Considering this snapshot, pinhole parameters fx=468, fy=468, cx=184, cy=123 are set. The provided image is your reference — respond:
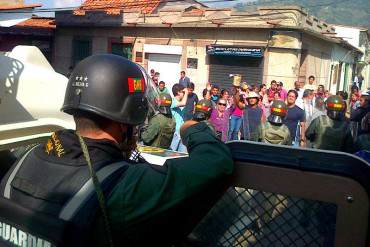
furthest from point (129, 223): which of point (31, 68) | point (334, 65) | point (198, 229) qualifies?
point (334, 65)

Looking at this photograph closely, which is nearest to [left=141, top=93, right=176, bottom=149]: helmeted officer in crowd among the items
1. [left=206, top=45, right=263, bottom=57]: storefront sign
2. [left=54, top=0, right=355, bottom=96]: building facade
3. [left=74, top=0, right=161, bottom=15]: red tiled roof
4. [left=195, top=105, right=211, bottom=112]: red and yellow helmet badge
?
[left=195, top=105, right=211, bottom=112]: red and yellow helmet badge

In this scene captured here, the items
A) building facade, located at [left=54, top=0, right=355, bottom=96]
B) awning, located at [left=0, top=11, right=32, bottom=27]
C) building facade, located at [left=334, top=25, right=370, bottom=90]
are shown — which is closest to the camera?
awning, located at [left=0, top=11, right=32, bottom=27]

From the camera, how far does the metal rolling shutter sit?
680 inches

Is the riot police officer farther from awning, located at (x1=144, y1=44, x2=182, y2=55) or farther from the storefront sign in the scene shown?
awning, located at (x1=144, y1=44, x2=182, y2=55)

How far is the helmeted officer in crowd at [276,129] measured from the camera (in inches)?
247

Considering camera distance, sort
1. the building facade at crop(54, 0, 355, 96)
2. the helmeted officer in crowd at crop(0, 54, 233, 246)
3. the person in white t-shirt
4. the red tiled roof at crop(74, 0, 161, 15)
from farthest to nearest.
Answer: the red tiled roof at crop(74, 0, 161, 15) → the building facade at crop(54, 0, 355, 96) → the person in white t-shirt → the helmeted officer in crowd at crop(0, 54, 233, 246)

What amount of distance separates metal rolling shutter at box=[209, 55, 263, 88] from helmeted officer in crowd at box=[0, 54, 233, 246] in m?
15.8

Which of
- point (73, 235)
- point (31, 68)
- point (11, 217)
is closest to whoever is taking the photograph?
point (73, 235)

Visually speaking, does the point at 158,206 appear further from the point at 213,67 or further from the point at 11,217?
the point at 213,67

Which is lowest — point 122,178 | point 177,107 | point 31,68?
point 177,107

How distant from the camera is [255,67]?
682 inches

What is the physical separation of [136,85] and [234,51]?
15.9 meters

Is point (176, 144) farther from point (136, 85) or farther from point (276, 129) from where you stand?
point (136, 85)

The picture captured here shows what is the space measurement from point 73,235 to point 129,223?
0.17 metres
